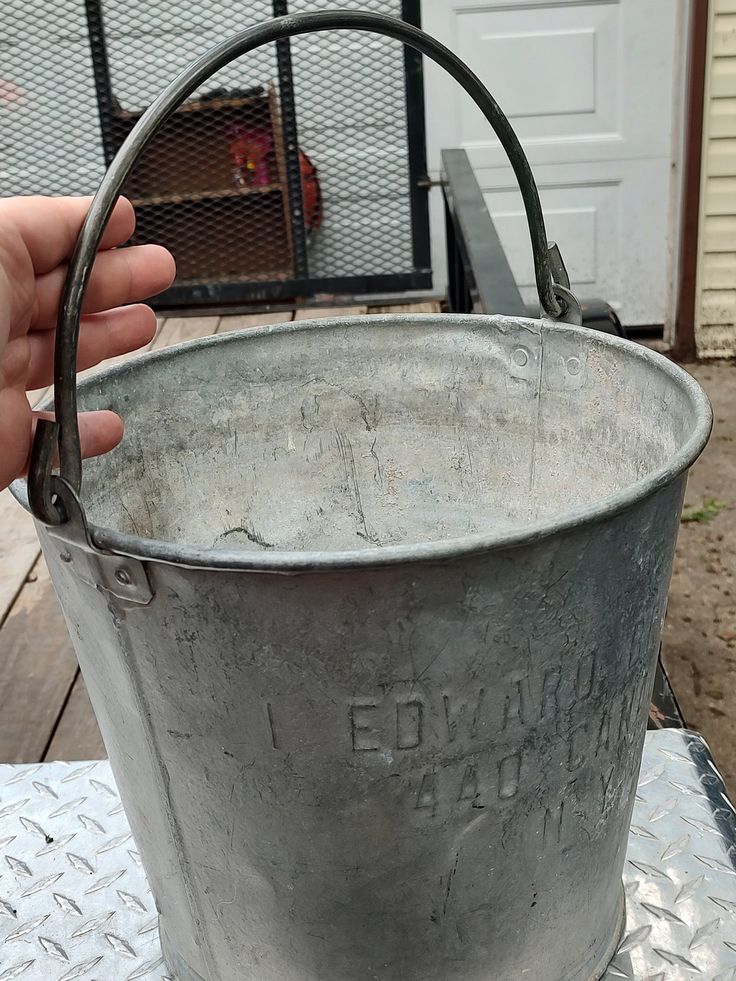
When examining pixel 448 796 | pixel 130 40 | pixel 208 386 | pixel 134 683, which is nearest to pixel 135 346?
pixel 208 386

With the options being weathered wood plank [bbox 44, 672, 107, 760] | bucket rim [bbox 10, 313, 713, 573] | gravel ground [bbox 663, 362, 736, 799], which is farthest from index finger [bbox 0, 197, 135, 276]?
gravel ground [bbox 663, 362, 736, 799]

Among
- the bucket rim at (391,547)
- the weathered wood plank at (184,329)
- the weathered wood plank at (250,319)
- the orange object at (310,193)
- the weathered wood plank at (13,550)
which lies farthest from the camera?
the orange object at (310,193)

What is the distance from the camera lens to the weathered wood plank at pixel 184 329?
3504 mm

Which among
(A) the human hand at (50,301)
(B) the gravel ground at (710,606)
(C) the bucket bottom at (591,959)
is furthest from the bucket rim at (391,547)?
(B) the gravel ground at (710,606)

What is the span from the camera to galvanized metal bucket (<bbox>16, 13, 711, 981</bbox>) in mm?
662

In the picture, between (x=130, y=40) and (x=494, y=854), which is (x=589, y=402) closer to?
(x=494, y=854)

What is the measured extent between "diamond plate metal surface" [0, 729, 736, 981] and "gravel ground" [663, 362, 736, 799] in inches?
30.8

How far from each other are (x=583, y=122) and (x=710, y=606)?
2.04 meters

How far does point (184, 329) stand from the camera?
3637mm

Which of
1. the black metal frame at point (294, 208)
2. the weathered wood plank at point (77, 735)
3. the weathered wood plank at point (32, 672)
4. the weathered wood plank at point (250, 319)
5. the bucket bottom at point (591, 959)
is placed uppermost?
the black metal frame at point (294, 208)

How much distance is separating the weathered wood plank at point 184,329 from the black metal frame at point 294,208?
179mm

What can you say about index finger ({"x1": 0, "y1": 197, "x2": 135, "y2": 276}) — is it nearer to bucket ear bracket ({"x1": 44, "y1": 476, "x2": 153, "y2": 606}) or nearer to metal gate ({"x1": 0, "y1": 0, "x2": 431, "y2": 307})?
bucket ear bracket ({"x1": 44, "y1": 476, "x2": 153, "y2": 606})

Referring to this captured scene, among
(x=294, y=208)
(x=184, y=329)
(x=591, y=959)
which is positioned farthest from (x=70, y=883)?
(x=294, y=208)

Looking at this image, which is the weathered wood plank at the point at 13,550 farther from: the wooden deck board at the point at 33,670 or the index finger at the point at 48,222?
the index finger at the point at 48,222
